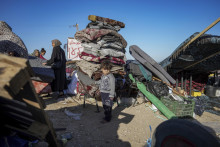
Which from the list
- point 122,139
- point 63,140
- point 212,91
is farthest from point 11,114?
point 212,91

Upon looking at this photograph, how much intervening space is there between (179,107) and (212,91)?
4.48 m

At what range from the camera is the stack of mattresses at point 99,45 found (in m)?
4.53

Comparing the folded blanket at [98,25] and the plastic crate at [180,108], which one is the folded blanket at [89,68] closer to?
the folded blanket at [98,25]

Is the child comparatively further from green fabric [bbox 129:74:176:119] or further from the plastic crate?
the plastic crate

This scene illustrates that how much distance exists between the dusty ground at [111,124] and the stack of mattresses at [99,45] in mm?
1409

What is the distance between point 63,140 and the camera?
2.39m

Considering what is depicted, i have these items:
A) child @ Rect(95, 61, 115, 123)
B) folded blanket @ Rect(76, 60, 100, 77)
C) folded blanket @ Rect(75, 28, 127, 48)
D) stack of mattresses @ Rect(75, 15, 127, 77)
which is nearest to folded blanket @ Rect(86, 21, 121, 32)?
stack of mattresses @ Rect(75, 15, 127, 77)

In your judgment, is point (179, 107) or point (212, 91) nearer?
point (179, 107)

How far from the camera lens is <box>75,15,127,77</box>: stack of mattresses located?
453cm

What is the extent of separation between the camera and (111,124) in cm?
330

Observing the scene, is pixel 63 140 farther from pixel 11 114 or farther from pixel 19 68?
pixel 19 68

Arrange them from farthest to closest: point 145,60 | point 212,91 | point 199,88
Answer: point 199,88, point 212,91, point 145,60

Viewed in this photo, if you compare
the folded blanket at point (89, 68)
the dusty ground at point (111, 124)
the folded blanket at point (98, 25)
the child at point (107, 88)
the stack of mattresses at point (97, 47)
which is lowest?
the dusty ground at point (111, 124)

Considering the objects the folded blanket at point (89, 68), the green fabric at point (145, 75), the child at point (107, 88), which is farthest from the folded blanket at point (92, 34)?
the child at point (107, 88)
